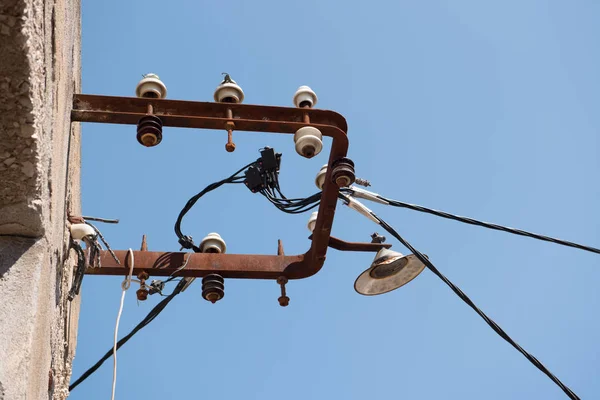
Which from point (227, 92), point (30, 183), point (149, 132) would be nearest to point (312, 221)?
point (227, 92)

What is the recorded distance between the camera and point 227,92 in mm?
5344

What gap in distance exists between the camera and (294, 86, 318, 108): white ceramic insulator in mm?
5457

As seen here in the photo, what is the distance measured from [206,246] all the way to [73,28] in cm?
184

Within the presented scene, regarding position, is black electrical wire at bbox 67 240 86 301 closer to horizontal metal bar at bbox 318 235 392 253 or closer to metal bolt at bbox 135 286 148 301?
metal bolt at bbox 135 286 148 301

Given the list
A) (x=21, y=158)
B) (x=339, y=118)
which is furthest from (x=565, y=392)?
(x=21, y=158)

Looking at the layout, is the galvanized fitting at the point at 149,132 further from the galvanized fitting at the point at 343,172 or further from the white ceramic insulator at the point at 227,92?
the galvanized fitting at the point at 343,172

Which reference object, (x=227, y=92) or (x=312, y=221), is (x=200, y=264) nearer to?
(x=312, y=221)

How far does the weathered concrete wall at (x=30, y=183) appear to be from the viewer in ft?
10.9

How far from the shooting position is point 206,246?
19.5 ft

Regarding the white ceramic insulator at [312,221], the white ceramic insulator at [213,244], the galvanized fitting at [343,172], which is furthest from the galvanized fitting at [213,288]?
the galvanized fitting at [343,172]

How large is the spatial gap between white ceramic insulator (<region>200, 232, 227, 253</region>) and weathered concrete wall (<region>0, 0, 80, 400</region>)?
1587mm

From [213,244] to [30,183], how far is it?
237 cm

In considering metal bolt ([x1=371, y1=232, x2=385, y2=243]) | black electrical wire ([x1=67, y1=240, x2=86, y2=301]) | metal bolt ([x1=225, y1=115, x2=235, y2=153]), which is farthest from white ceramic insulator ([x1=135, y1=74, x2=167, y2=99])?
metal bolt ([x1=371, y1=232, x2=385, y2=243])

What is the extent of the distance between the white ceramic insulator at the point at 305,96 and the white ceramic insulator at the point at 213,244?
1.18 m
